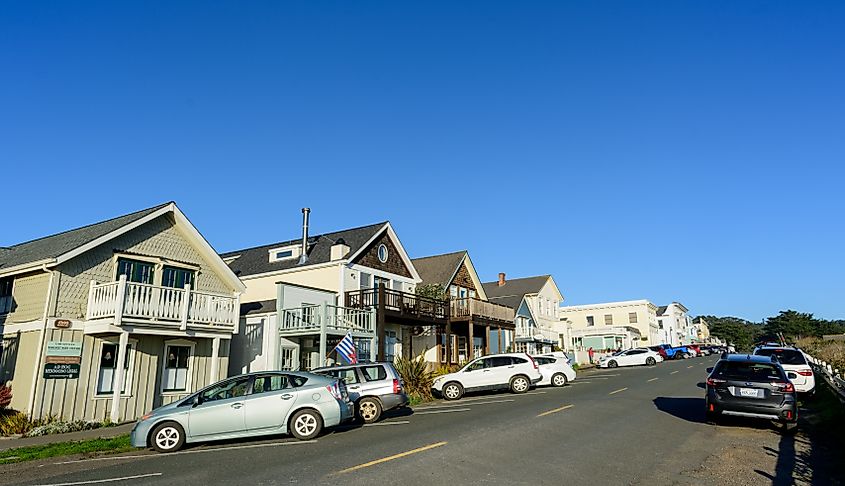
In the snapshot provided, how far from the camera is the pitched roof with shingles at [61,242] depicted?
1928cm

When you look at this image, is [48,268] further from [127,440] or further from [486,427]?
[486,427]

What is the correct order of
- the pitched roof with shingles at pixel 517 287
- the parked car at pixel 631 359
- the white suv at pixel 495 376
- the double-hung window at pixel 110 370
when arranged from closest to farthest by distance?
the double-hung window at pixel 110 370 → the white suv at pixel 495 376 → the parked car at pixel 631 359 → the pitched roof with shingles at pixel 517 287

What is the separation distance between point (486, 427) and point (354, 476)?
18.0 ft

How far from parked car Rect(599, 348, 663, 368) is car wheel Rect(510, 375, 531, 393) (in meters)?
22.5

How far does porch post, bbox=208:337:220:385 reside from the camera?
815 inches

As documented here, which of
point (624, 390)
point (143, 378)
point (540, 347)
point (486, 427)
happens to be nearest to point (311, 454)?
point (486, 427)

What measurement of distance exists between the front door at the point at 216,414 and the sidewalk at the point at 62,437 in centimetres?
445

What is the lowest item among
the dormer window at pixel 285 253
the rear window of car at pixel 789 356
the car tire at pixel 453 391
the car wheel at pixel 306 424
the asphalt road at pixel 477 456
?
the asphalt road at pixel 477 456

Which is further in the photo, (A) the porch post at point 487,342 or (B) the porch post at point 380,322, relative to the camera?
(A) the porch post at point 487,342

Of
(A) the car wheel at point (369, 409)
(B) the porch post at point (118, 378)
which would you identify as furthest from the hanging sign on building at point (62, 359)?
(A) the car wheel at point (369, 409)

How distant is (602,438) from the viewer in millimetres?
12031

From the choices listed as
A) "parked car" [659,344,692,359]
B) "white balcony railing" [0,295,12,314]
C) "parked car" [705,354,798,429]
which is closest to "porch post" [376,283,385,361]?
"white balcony railing" [0,295,12,314]

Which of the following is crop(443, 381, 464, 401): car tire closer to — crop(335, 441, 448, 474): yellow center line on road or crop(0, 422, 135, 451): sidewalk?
crop(0, 422, 135, 451): sidewalk

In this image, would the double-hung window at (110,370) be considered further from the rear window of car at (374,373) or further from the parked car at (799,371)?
the parked car at (799,371)
